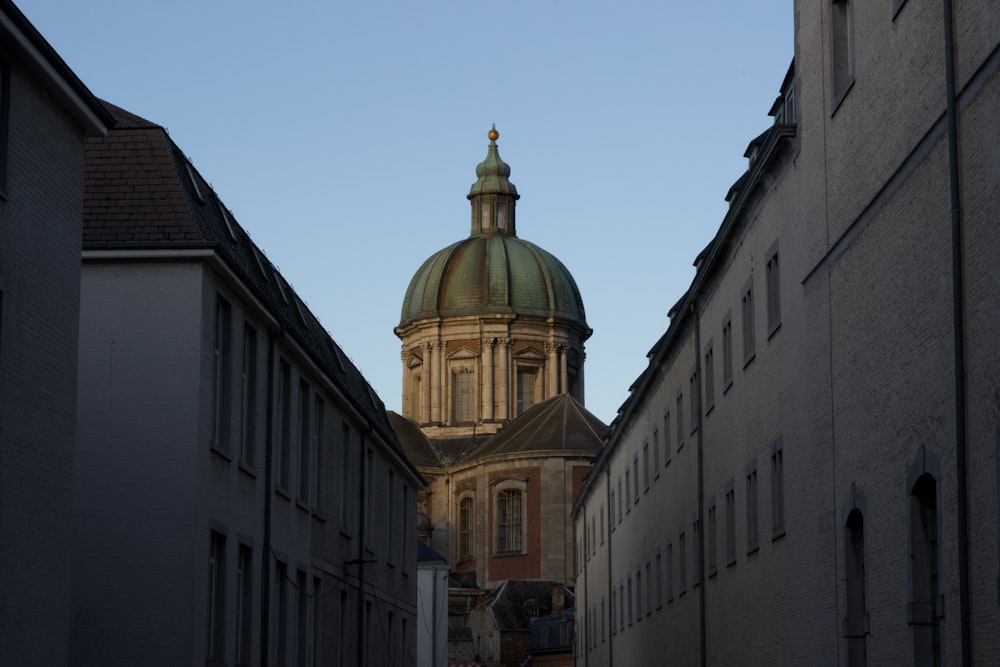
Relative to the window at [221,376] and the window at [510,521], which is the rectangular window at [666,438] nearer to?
the window at [221,376]

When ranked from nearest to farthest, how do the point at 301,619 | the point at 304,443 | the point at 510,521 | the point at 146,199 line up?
1. the point at 146,199
2. the point at 301,619
3. the point at 304,443
4. the point at 510,521

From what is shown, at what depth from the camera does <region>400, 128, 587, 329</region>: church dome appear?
96.6 metres

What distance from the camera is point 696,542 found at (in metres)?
32.3

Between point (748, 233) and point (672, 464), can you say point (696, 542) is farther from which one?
point (748, 233)

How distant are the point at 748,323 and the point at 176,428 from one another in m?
9.46

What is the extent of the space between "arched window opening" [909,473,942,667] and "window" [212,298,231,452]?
360 inches

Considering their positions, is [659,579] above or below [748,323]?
below

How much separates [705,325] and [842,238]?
11.4 m

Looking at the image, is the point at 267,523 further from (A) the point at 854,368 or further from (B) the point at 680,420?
(B) the point at 680,420

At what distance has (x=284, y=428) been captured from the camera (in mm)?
27219

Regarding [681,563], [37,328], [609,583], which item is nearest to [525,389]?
[609,583]

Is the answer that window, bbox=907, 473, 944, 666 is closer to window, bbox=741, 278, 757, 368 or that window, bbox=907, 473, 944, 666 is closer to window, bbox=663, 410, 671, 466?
window, bbox=741, 278, 757, 368

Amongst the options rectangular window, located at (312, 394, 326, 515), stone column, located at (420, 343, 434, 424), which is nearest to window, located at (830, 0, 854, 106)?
rectangular window, located at (312, 394, 326, 515)

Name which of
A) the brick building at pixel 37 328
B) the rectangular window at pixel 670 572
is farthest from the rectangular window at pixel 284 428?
the rectangular window at pixel 670 572
